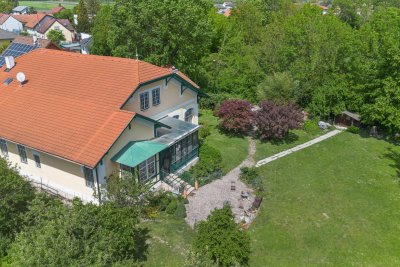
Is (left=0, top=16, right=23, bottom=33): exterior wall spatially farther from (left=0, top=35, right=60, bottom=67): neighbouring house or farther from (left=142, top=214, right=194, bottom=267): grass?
(left=142, top=214, right=194, bottom=267): grass

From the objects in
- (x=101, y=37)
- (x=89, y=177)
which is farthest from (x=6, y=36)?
(x=89, y=177)

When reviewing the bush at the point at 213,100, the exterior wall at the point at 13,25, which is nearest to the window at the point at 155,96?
the bush at the point at 213,100

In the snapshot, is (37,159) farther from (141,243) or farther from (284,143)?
(284,143)

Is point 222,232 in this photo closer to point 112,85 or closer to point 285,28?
point 112,85

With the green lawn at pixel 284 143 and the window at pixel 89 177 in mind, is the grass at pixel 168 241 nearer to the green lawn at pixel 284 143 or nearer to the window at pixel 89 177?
the window at pixel 89 177

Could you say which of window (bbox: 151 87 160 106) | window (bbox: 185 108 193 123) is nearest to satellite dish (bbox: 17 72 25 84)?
window (bbox: 151 87 160 106)
